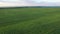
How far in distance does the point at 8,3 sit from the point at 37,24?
0.50 m

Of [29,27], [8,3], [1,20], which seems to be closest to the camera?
[29,27]

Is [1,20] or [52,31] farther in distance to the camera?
[1,20]

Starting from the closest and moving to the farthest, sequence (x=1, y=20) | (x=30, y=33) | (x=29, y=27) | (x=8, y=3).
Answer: (x=30, y=33)
(x=29, y=27)
(x=1, y=20)
(x=8, y=3)

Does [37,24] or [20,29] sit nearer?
[20,29]

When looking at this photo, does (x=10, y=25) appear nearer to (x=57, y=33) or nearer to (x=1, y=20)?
(x=1, y=20)

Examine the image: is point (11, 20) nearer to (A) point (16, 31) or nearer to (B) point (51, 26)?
(A) point (16, 31)

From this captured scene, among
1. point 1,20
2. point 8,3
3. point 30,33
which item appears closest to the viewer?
point 30,33

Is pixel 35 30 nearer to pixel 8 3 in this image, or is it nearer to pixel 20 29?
pixel 20 29

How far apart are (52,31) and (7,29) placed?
41 centimetres

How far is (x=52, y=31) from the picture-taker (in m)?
1.03

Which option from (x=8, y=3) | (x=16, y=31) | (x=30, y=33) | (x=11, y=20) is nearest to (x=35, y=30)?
(x=30, y=33)

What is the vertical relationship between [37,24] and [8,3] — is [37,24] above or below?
below

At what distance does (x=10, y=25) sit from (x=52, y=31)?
0.41m

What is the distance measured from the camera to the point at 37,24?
1.16m
